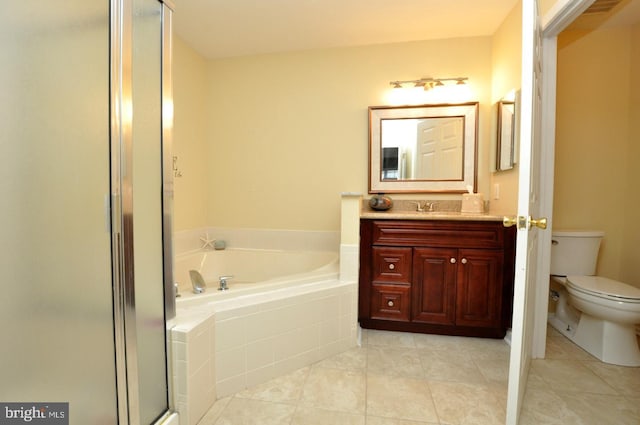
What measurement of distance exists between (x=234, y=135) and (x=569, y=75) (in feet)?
9.52

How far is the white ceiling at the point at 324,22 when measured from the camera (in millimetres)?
2031

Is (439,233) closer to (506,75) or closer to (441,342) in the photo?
(441,342)

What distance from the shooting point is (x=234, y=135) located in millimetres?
2818

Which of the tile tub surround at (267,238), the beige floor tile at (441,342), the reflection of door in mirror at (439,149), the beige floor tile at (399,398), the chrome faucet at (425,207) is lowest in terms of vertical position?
the beige floor tile at (441,342)

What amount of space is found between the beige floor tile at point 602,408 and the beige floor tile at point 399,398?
671 mm

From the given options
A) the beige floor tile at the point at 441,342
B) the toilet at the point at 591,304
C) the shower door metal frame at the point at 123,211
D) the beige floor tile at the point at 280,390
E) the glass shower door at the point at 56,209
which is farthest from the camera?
the beige floor tile at the point at 441,342

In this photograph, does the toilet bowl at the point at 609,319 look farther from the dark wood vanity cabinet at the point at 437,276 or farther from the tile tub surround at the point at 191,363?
the tile tub surround at the point at 191,363

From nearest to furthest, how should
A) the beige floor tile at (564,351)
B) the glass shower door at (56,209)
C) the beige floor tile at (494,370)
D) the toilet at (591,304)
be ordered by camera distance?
the glass shower door at (56,209) < the beige floor tile at (494,370) < the toilet at (591,304) < the beige floor tile at (564,351)

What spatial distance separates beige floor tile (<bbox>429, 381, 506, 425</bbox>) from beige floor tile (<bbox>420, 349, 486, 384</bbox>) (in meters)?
0.05

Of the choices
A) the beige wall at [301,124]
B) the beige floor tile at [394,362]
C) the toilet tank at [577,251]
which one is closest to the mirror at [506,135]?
the beige wall at [301,124]

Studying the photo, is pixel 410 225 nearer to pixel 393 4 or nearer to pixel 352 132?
pixel 352 132

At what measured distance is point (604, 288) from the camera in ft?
5.82

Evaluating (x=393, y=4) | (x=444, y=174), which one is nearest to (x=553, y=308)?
(x=444, y=174)

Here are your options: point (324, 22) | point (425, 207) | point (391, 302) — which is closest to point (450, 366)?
point (391, 302)
